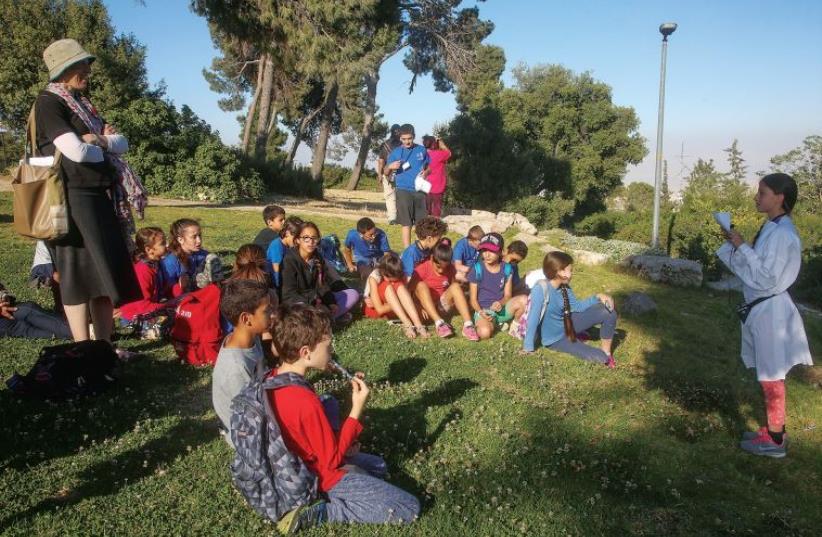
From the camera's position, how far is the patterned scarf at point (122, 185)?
4234mm

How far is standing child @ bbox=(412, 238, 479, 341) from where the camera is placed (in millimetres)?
6699

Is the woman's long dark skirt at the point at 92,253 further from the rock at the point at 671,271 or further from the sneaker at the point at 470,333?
the rock at the point at 671,271

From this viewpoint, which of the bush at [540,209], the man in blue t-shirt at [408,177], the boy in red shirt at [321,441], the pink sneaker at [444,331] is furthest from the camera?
the bush at [540,209]

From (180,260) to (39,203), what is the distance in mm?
2674

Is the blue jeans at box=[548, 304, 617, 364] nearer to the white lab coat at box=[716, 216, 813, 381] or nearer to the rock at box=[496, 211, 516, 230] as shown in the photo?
the white lab coat at box=[716, 216, 813, 381]

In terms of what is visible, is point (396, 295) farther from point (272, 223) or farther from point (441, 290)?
point (272, 223)

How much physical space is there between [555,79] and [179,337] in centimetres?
3302

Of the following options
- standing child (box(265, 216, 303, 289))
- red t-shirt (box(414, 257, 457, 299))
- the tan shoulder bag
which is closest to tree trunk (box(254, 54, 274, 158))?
red t-shirt (box(414, 257, 457, 299))

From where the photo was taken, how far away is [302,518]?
10.1 feet

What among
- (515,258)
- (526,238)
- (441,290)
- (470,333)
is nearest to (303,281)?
(441,290)

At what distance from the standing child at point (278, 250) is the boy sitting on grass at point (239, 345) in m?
2.28

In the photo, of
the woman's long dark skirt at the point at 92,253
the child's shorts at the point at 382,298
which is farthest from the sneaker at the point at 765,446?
the woman's long dark skirt at the point at 92,253

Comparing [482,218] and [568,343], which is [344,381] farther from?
[482,218]

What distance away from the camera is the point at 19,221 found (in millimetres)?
4043
